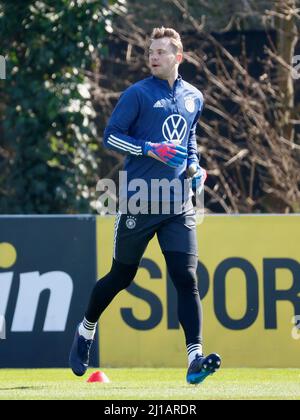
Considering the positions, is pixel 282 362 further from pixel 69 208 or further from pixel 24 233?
pixel 69 208

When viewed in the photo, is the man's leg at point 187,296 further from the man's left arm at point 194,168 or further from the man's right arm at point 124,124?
the man's right arm at point 124,124

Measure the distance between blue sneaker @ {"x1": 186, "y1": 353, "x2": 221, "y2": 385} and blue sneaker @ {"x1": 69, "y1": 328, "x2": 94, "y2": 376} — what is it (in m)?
0.81

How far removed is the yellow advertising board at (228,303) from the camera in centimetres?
912

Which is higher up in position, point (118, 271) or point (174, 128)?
point (174, 128)

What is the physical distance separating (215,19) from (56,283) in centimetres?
699

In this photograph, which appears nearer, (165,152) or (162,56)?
(165,152)

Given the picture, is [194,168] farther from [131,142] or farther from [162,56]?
[162,56]

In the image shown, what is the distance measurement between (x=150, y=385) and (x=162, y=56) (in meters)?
2.10

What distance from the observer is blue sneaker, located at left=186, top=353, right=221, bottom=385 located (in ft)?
21.5

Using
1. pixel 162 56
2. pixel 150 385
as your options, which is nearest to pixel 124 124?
pixel 162 56

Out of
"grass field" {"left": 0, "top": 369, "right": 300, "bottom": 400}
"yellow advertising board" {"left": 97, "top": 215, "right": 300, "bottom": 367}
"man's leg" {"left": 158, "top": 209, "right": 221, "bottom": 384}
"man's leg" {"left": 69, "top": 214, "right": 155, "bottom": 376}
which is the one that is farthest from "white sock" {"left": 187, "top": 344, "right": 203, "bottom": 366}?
"yellow advertising board" {"left": 97, "top": 215, "right": 300, "bottom": 367}

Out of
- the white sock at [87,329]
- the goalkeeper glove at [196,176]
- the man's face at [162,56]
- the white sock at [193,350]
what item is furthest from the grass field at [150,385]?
the man's face at [162,56]

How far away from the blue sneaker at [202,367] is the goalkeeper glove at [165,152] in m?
1.16

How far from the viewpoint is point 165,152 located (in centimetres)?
676
